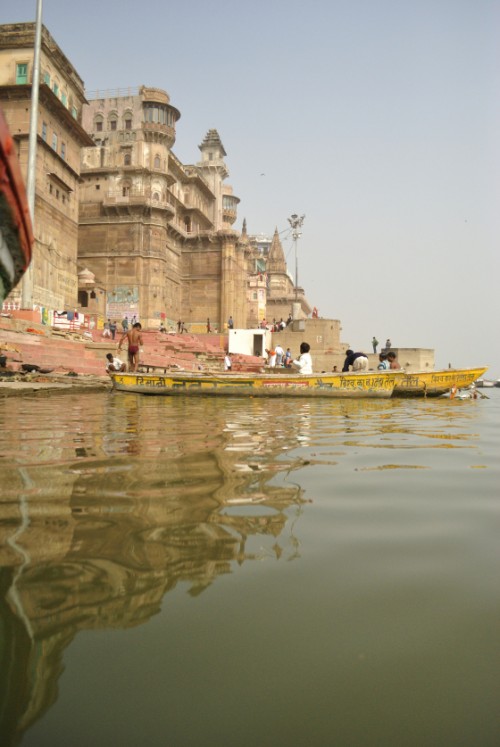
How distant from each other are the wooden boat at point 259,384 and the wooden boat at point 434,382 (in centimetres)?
198

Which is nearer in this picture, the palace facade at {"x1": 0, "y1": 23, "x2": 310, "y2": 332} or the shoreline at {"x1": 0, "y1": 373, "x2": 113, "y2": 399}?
the shoreline at {"x1": 0, "y1": 373, "x2": 113, "y2": 399}

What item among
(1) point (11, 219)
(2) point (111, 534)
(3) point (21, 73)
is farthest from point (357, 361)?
(3) point (21, 73)

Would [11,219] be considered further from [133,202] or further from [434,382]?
[133,202]

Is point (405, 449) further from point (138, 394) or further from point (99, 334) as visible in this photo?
point (99, 334)

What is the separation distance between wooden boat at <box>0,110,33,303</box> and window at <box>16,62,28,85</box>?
31432 millimetres

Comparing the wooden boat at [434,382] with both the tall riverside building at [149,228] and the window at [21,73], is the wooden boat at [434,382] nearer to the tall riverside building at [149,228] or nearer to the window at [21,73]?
the window at [21,73]

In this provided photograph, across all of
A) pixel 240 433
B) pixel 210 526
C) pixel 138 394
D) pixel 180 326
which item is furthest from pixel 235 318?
pixel 210 526

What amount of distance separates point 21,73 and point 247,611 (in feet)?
115

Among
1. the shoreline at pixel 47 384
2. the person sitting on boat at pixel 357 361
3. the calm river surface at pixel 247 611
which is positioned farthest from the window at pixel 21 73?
the calm river surface at pixel 247 611

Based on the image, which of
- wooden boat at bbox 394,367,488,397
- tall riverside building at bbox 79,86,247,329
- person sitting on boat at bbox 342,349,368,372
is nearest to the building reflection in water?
person sitting on boat at bbox 342,349,368,372

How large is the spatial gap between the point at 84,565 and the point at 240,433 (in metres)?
3.73

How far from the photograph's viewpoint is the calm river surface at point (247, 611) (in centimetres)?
95

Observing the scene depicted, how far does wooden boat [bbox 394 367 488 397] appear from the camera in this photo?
14822 millimetres

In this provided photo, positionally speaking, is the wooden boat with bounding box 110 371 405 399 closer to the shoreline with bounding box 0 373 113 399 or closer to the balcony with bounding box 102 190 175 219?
the shoreline with bounding box 0 373 113 399
